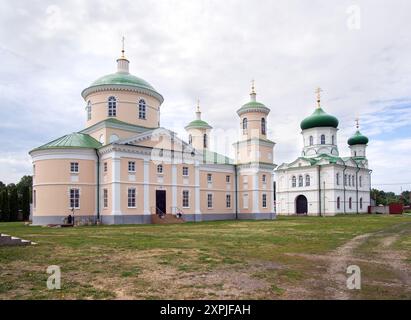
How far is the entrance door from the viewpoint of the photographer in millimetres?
33938

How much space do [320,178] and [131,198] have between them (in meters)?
41.4

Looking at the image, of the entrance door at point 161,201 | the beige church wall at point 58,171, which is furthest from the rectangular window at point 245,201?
the beige church wall at point 58,171

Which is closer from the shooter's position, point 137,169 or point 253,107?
point 137,169

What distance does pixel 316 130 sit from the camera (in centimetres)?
6744

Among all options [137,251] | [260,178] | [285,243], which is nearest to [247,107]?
[260,178]

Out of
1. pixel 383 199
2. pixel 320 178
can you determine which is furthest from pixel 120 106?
pixel 383 199

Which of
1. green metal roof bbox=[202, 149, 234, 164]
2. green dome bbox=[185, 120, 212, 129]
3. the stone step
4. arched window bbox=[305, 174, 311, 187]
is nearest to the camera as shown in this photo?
the stone step

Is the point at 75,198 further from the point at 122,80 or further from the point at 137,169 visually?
the point at 122,80

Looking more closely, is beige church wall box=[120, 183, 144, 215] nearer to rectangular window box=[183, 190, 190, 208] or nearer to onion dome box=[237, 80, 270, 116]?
rectangular window box=[183, 190, 190, 208]

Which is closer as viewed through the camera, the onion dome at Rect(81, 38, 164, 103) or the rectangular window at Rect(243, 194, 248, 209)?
the onion dome at Rect(81, 38, 164, 103)

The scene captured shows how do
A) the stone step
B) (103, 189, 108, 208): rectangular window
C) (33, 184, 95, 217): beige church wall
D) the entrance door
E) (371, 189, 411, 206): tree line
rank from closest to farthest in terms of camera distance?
(33, 184, 95, 217): beige church wall
(103, 189, 108, 208): rectangular window
the stone step
the entrance door
(371, 189, 411, 206): tree line

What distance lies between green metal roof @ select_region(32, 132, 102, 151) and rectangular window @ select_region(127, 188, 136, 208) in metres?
4.96

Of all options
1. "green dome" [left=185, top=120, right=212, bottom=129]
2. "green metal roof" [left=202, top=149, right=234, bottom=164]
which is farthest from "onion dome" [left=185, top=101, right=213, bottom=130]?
"green metal roof" [left=202, top=149, right=234, bottom=164]

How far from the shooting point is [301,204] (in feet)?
217
